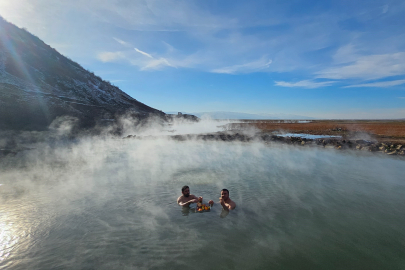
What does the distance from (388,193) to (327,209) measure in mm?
3321

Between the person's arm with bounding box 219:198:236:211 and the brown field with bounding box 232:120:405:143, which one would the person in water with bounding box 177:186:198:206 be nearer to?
the person's arm with bounding box 219:198:236:211

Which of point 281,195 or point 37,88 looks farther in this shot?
point 37,88

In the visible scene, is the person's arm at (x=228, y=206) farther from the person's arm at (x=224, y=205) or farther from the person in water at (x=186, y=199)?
the person in water at (x=186, y=199)

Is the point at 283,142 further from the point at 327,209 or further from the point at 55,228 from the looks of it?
the point at 55,228

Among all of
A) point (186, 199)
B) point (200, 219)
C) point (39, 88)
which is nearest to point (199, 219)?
point (200, 219)

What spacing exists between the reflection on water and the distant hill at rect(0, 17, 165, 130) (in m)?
13.0

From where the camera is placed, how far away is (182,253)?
446 cm

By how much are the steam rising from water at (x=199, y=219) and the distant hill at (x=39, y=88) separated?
13031 millimetres

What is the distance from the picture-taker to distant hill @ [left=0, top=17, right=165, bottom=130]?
2131 centimetres

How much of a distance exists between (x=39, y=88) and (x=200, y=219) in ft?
110

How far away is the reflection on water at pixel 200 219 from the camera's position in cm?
432

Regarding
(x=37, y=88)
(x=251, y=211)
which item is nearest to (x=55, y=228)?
(x=251, y=211)

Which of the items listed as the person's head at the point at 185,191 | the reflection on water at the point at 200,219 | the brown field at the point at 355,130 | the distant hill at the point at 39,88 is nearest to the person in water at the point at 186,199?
the person's head at the point at 185,191

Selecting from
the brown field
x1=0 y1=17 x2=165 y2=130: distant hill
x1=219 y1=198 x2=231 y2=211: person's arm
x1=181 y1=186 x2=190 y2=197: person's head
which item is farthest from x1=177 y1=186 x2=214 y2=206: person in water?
the brown field
